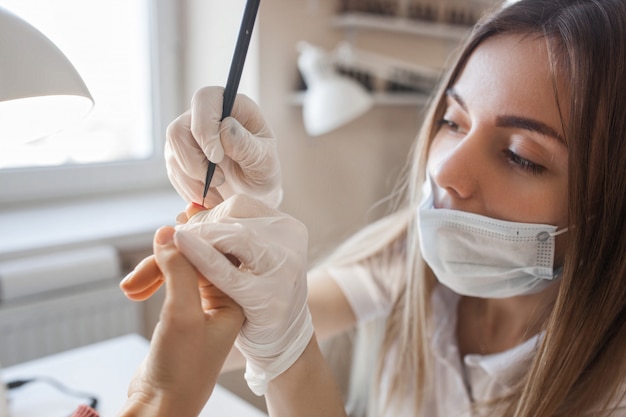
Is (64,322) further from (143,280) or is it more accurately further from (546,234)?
(546,234)

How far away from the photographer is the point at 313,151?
182cm

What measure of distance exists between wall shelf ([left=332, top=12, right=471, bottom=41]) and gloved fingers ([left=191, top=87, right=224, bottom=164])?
3.79 feet

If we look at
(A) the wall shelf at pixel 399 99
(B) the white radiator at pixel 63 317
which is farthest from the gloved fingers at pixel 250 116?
(A) the wall shelf at pixel 399 99

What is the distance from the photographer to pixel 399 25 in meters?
1.93

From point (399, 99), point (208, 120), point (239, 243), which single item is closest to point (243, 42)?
point (208, 120)

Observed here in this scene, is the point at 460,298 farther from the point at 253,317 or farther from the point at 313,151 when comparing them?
the point at 313,151

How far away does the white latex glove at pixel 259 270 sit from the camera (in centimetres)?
55

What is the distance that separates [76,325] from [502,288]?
1.03m

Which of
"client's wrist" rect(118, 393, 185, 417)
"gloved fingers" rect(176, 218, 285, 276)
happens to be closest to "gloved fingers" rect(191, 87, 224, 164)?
"gloved fingers" rect(176, 218, 285, 276)

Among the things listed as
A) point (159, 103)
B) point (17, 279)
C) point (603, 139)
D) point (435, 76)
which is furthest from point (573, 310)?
point (435, 76)

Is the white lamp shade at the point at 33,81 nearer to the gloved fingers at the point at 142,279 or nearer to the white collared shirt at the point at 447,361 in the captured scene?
the gloved fingers at the point at 142,279

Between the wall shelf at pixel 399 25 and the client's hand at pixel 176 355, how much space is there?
53.1 inches

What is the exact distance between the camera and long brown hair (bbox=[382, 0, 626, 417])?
27.8 inches

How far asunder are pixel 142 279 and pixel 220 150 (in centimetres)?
20
